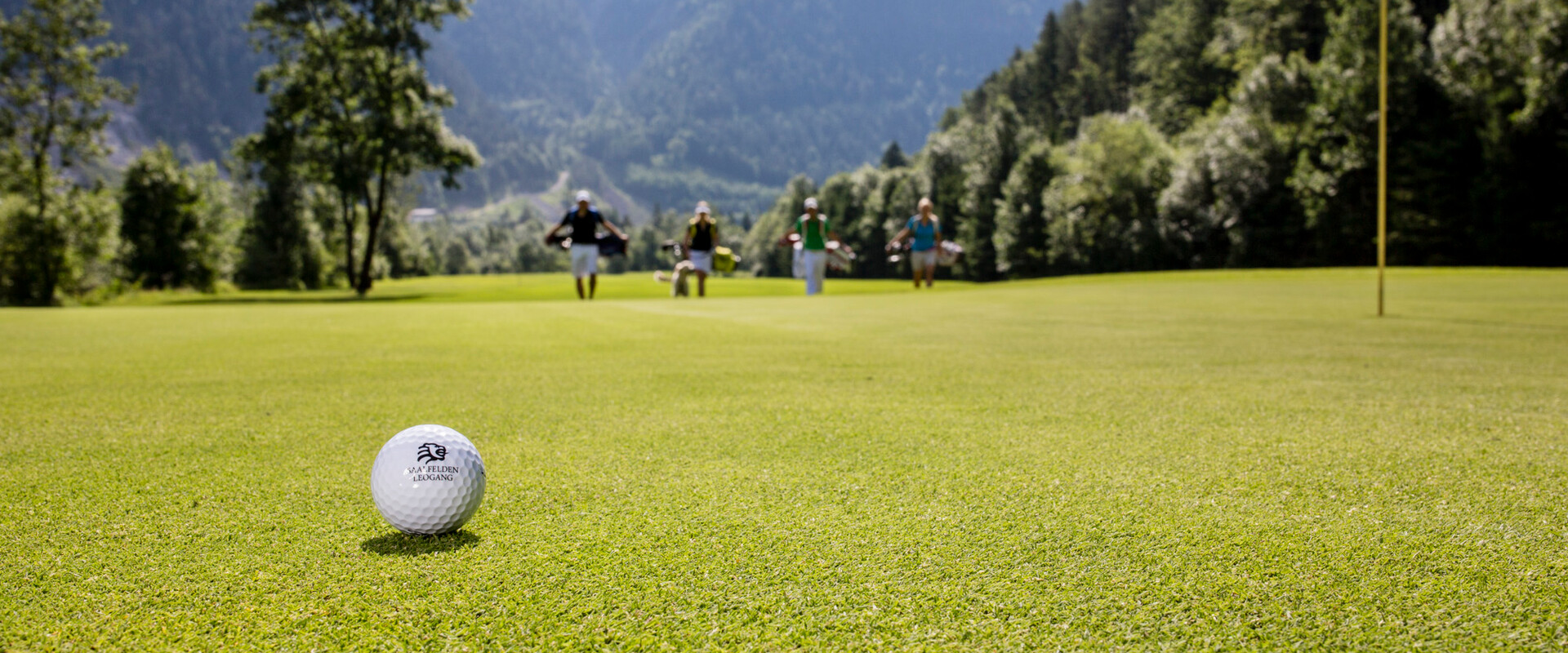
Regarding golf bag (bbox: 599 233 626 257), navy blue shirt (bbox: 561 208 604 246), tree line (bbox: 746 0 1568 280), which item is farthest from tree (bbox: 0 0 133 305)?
tree line (bbox: 746 0 1568 280)

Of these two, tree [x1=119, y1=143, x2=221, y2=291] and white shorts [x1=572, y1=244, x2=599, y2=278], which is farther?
tree [x1=119, y1=143, x2=221, y2=291]

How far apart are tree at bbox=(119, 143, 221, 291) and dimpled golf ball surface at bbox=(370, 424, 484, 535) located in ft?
179

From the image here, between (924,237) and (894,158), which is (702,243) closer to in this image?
(924,237)

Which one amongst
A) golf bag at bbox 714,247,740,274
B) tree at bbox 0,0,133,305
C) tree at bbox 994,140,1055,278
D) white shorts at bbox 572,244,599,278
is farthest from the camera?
tree at bbox 994,140,1055,278

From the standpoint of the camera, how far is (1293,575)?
2510mm

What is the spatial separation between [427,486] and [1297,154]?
2203 inches

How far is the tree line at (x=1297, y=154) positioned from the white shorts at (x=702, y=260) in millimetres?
38530

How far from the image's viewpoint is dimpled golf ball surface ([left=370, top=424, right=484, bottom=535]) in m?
2.94

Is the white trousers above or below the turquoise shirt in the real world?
below

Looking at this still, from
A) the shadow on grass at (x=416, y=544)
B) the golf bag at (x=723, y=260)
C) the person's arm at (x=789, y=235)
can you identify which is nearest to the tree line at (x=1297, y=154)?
the person's arm at (x=789, y=235)

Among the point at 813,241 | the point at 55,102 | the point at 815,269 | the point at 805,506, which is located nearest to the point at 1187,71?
the point at 815,269

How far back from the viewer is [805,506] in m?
3.24

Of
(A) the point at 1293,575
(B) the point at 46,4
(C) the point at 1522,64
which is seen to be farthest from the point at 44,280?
(C) the point at 1522,64

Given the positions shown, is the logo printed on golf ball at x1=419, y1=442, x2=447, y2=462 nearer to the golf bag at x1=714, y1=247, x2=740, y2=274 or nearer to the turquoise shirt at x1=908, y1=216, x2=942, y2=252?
the golf bag at x1=714, y1=247, x2=740, y2=274
